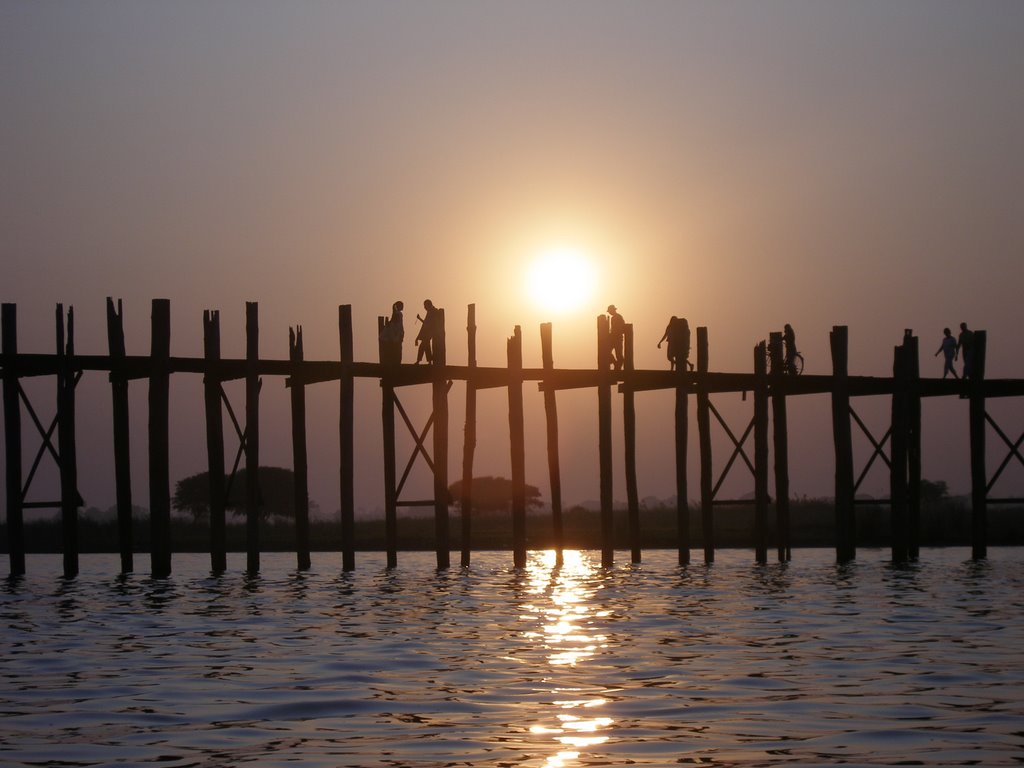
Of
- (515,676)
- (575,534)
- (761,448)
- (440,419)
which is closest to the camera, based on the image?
(515,676)

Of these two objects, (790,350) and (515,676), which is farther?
(790,350)

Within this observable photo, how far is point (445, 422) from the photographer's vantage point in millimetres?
25766

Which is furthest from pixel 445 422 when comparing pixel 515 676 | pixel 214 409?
pixel 515 676

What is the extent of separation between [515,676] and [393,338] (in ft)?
46.8

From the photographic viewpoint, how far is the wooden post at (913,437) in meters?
28.1

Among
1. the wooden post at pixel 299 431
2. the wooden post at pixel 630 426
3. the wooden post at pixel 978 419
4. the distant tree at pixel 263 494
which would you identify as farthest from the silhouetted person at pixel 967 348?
the distant tree at pixel 263 494

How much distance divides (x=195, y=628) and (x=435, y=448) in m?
10.3

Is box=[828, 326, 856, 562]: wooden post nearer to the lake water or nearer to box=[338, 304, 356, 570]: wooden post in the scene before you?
the lake water

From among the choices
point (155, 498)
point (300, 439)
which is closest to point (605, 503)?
point (300, 439)

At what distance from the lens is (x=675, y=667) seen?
11977 millimetres

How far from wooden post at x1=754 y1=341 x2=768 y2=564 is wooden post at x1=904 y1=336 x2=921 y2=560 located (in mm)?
2934

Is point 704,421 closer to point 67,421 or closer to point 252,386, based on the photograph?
point 252,386

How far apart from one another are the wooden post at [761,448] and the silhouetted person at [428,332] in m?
6.15

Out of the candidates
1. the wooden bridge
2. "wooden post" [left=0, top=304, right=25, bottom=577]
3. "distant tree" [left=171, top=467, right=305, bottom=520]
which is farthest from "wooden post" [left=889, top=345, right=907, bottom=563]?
"distant tree" [left=171, top=467, right=305, bottom=520]
